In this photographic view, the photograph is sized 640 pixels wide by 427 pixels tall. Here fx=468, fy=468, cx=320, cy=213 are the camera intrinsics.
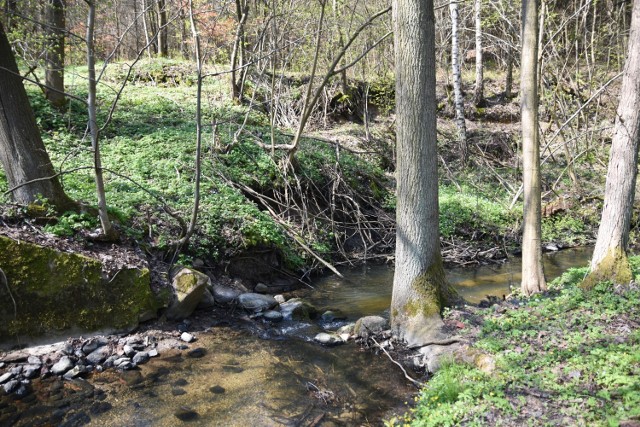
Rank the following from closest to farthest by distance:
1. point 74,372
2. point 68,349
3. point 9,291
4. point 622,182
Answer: point 74,372, point 9,291, point 68,349, point 622,182

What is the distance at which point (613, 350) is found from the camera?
425 centimetres

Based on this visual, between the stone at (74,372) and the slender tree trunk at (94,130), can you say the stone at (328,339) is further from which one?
the slender tree trunk at (94,130)

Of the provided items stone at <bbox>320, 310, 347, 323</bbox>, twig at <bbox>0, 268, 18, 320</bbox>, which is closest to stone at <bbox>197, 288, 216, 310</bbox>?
stone at <bbox>320, 310, 347, 323</bbox>

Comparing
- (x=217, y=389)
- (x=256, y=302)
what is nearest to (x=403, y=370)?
(x=217, y=389)

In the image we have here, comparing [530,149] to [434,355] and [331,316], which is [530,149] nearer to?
Answer: [434,355]

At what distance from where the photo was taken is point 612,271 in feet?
19.6

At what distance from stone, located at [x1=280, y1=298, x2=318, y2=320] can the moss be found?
3817 mm

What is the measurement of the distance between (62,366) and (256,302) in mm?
2785

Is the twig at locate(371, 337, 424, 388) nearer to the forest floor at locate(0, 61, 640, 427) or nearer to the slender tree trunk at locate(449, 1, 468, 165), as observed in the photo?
the forest floor at locate(0, 61, 640, 427)

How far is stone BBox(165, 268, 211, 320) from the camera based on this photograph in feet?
21.6

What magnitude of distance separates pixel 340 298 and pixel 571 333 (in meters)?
4.15

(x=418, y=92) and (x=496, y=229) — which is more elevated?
(x=418, y=92)

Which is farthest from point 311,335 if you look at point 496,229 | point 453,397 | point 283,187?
point 496,229

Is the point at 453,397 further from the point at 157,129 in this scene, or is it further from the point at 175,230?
the point at 157,129
